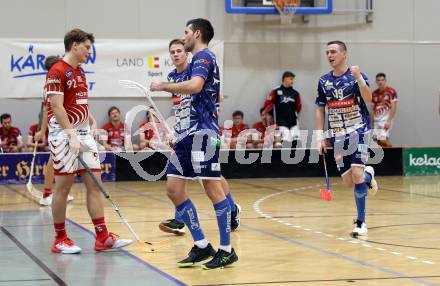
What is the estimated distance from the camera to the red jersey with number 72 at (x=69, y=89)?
290 inches

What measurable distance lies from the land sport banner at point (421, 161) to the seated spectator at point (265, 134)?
2.84 m

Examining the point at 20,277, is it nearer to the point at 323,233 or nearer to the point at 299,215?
the point at 323,233

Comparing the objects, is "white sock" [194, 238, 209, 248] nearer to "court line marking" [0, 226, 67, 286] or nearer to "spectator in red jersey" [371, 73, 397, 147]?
"court line marking" [0, 226, 67, 286]

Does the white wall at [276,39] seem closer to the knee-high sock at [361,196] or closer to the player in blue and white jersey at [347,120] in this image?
the player in blue and white jersey at [347,120]

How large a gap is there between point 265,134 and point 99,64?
157 inches

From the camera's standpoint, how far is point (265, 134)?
60.4 ft

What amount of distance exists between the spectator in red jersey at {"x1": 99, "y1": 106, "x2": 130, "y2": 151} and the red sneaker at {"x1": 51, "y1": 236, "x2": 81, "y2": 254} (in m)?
9.71

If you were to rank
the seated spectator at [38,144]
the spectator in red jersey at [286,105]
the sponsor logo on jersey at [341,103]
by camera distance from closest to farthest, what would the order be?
the sponsor logo on jersey at [341,103]
the seated spectator at [38,144]
the spectator in red jersey at [286,105]

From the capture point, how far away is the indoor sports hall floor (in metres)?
6.33

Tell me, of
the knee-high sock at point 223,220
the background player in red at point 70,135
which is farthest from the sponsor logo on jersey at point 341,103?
the background player in red at point 70,135

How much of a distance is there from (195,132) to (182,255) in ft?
4.19

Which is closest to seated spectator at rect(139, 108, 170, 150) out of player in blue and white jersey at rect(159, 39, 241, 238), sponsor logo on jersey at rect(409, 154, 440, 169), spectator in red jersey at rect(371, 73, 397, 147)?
spectator in red jersey at rect(371, 73, 397, 147)

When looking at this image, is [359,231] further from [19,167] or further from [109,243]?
[19,167]

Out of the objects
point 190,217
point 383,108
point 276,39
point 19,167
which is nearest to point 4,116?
point 19,167
